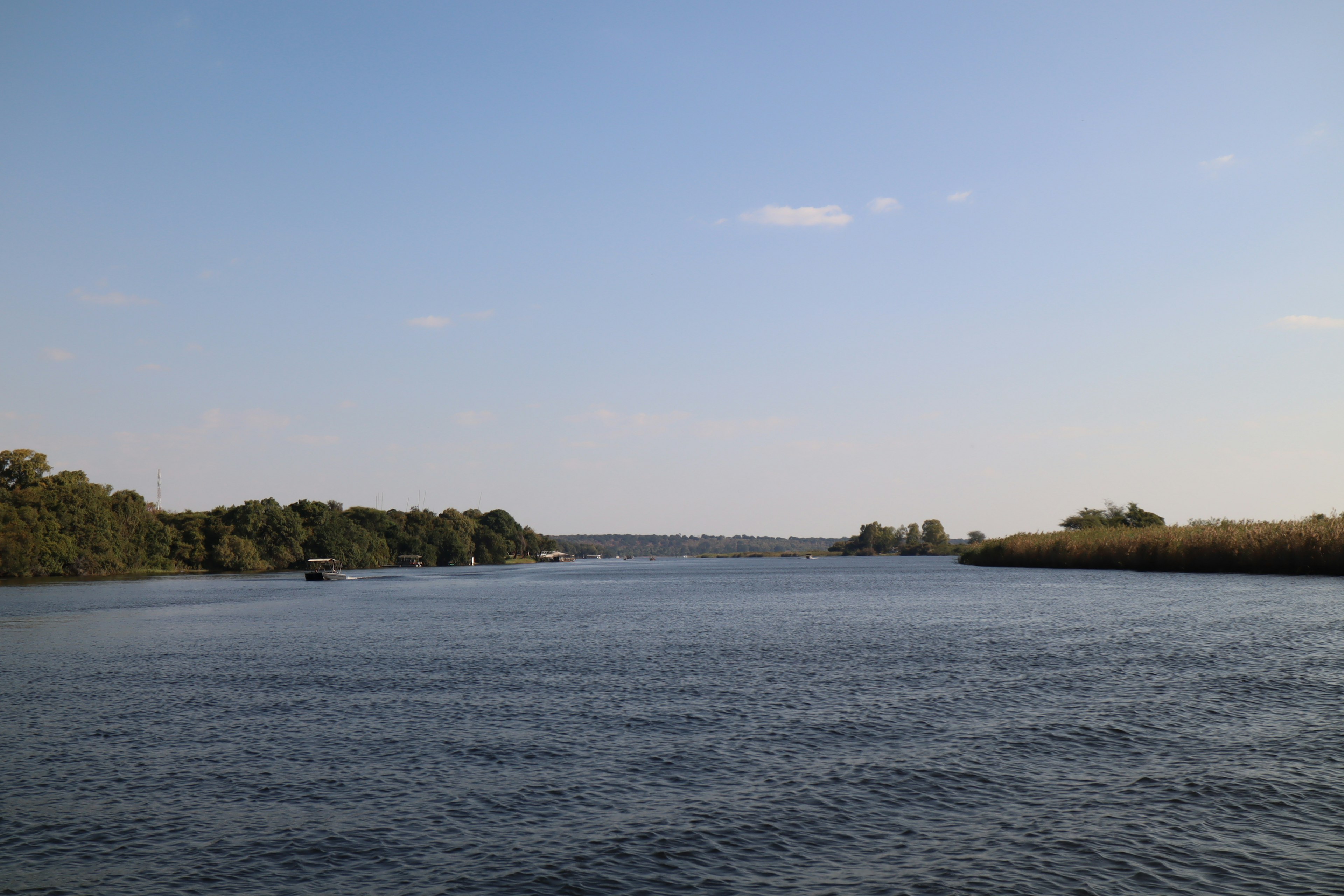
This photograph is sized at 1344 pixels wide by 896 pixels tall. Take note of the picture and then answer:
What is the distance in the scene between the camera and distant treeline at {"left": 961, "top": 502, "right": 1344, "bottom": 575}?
277 ft

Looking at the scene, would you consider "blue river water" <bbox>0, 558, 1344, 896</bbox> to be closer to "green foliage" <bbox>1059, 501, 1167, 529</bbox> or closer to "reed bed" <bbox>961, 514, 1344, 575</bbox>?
"reed bed" <bbox>961, 514, 1344, 575</bbox>

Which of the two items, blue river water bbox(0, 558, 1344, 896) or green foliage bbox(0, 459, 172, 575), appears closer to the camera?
blue river water bbox(0, 558, 1344, 896)

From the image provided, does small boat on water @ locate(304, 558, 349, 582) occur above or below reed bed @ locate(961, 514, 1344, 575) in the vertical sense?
Answer: below

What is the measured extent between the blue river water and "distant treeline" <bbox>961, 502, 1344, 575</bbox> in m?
41.3

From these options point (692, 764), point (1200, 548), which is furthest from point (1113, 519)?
point (692, 764)

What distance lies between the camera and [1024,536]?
523ft

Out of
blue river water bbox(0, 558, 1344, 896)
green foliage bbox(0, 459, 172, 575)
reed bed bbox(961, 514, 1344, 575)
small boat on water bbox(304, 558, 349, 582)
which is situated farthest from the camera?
small boat on water bbox(304, 558, 349, 582)

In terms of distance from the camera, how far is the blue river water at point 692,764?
1528cm

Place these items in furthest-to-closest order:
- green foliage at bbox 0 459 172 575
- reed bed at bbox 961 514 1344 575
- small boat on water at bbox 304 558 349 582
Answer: small boat on water at bbox 304 558 349 582 < green foliage at bbox 0 459 172 575 < reed bed at bbox 961 514 1344 575

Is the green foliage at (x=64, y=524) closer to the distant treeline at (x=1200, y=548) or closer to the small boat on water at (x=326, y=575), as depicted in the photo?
the small boat on water at (x=326, y=575)

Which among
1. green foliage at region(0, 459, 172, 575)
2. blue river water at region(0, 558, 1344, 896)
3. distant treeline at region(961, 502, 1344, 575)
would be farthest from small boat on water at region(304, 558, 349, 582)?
distant treeline at region(961, 502, 1344, 575)

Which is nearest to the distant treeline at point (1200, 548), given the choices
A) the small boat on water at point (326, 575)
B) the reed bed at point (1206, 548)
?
the reed bed at point (1206, 548)

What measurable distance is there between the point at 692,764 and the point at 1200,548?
99543mm

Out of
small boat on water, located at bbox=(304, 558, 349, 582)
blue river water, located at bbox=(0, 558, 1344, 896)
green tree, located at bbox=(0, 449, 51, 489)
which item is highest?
green tree, located at bbox=(0, 449, 51, 489)
